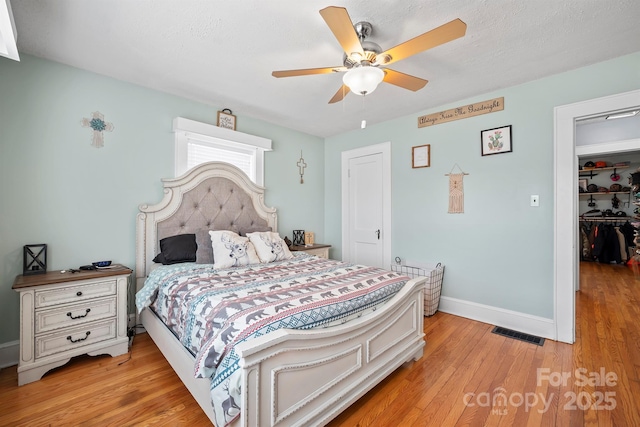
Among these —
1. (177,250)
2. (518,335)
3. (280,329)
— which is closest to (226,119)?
(177,250)

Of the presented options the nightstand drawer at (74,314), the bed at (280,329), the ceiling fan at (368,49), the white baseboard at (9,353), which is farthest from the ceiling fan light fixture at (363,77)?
the white baseboard at (9,353)

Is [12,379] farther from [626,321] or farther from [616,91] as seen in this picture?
[626,321]

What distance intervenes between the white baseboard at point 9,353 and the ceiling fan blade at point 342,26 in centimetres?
312

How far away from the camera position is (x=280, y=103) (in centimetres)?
299

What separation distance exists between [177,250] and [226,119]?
1606 millimetres

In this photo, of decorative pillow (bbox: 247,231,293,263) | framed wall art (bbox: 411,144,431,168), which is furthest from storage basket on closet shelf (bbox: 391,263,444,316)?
decorative pillow (bbox: 247,231,293,263)

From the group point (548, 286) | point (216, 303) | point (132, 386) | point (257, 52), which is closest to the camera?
point (216, 303)

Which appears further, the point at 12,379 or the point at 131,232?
the point at 131,232

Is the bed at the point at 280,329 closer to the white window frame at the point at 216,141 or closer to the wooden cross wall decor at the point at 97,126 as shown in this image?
the white window frame at the point at 216,141

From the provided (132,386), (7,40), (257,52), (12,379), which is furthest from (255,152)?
(12,379)

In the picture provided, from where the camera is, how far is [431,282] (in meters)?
2.94

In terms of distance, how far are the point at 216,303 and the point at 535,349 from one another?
2612mm

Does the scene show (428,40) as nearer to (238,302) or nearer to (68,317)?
(238,302)

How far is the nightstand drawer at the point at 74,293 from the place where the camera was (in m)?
1.84
